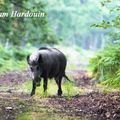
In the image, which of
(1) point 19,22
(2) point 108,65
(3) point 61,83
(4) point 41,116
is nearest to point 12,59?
(1) point 19,22

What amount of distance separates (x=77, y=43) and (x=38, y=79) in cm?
9296

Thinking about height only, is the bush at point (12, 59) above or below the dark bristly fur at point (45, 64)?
below

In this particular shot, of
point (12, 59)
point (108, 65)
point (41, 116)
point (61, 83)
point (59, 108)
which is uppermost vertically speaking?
point (41, 116)

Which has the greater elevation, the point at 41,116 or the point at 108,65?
the point at 41,116

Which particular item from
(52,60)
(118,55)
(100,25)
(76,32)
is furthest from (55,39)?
(76,32)

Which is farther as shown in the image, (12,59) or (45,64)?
(12,59)

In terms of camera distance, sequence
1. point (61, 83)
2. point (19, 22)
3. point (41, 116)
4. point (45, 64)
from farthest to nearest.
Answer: point (19, 22), point (61, 83), point (45, 64), point (41, 116)

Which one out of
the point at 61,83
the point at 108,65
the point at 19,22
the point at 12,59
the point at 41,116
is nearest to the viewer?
the point at 41,116

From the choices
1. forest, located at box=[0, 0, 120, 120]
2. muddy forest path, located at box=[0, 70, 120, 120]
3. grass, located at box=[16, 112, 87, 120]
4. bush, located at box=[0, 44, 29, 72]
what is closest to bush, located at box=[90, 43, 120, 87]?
forest, located at box=[0, 0, 120, 120]

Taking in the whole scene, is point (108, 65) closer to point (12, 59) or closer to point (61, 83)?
point (61, 83)

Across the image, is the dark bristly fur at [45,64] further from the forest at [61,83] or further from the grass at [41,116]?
the grass at [41,116]

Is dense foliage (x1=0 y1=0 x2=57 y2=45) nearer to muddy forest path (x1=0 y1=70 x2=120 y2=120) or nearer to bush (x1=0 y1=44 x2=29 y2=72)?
bush (x1=0 y1=44 x2=29 y2=72)

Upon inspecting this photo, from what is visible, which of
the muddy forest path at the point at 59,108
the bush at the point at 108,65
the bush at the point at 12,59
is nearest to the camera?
the muddy forest path at the point at 59,108

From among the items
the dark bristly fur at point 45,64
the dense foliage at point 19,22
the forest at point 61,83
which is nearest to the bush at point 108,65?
the forest at point 61,83
